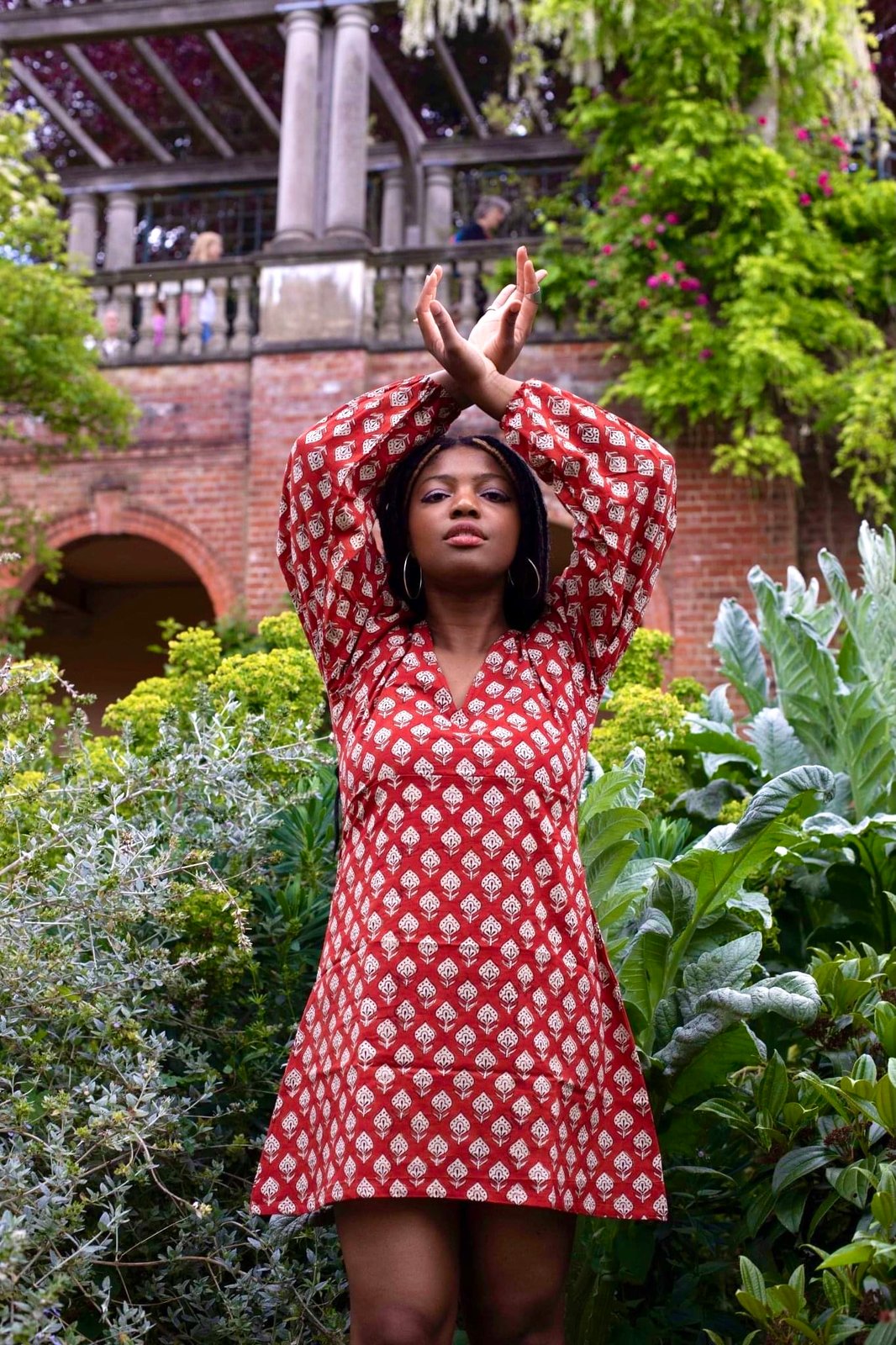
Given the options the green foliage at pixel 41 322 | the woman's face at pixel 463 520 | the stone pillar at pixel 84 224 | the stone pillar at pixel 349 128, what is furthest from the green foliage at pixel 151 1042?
the stone pillar at pixel 84 224

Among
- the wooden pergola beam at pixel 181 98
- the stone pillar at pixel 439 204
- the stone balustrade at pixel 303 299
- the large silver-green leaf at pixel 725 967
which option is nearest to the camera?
the large silver-green leaf at pixel 725 967

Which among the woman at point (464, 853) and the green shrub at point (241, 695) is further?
the green shrub at point (241, 695)

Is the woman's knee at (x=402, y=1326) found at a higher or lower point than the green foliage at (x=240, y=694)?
lower

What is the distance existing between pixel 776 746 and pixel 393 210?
11.9 m

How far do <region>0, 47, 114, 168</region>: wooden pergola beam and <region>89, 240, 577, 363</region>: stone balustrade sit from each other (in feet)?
11.9

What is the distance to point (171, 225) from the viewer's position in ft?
54.4

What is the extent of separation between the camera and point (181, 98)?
49.5 feet

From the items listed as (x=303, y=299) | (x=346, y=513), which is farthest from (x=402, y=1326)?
(x=303, y=299)

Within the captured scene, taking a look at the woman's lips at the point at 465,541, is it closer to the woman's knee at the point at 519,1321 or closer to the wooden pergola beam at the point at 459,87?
the woman's knee at the point at 519,1321

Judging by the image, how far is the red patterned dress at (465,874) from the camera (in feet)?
7.77

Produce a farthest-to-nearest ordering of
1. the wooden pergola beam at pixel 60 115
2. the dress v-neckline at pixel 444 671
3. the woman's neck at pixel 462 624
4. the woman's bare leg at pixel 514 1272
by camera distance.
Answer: the wooden pergola beam at pixel 60 115, the woman's neck at pixel 462 624, the dress v-neckline at pixel 444 671, the woman's bare leg at pixel 514 1272

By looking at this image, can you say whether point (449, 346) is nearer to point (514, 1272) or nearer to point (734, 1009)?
point (734, 1009)

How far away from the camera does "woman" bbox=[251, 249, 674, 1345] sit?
2357mm

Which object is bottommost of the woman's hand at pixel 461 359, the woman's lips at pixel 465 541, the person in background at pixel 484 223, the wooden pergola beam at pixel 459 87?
the woman's lips at pixel 465 541
